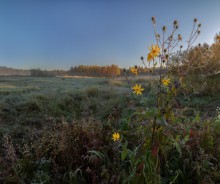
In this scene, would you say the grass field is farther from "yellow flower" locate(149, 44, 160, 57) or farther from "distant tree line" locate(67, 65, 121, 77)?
"distant tree line" locate(67, 65, 121, 77)

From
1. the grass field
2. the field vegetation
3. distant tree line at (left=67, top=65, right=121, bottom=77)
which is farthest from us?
distant tree line at (left=67, top=65, right=121, bottom=77)

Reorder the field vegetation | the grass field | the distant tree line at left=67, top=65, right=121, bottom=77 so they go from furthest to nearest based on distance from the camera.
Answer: the distant tree line at left=67, top=65, right=121, bottom=77
the grass field
the field vegetation

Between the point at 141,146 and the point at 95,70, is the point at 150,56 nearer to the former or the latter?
the point at 141,146

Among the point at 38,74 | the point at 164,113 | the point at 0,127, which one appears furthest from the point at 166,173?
the point at 38,74

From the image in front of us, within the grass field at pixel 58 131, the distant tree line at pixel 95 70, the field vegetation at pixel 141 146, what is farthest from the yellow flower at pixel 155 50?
the distant tree line at pixel 95 70

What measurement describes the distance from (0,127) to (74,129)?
1.75m

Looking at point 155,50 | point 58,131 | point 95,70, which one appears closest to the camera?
point 155,50

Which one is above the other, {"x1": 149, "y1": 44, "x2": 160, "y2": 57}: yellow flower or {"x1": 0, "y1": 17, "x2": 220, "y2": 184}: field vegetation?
{"x1": 149, "y1": 44, "x2": 160, "y2": 57}: yellow flower

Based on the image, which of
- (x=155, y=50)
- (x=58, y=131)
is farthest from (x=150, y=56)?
(x=58, y=131)

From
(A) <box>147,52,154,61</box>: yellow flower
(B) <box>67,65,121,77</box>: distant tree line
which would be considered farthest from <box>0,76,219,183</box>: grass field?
A: (B) <box>67,65,121,77</box>: distant tree line

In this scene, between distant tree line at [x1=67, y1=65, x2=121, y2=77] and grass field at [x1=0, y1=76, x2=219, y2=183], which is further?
distant tree line at [x1=67, y1=65, x2=121, y2=77]

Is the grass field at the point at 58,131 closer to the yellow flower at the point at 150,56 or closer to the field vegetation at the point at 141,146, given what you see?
the field vegetation at the point at 141,146

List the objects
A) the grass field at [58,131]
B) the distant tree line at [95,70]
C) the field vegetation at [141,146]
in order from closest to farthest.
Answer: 1. the field vegetation at [141,146]
2. the grass field at [58,131]
3. the distant tree line at [95,70]

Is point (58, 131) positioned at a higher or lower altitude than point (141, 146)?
lower
